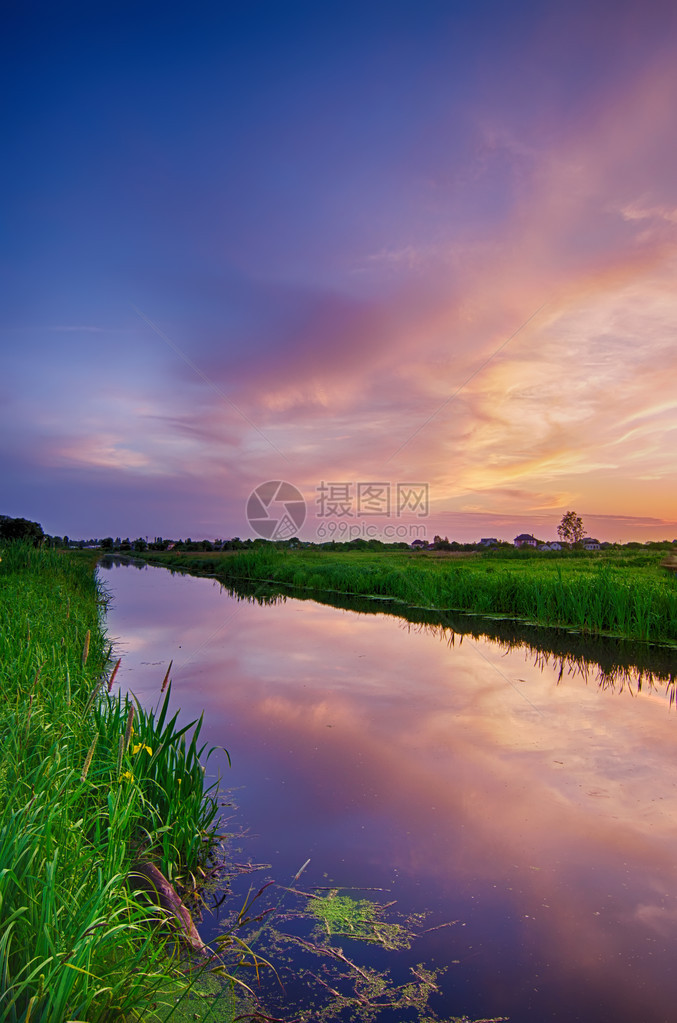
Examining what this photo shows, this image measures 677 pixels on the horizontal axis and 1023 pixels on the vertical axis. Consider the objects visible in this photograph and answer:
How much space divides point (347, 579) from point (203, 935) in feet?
63.8

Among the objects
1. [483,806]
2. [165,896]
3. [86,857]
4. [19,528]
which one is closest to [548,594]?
[483,806]

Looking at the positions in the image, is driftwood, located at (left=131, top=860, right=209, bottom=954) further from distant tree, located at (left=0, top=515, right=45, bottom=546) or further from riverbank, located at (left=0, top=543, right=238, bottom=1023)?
distant tree, located at (left=0, top=515, right=45, bottom=546)

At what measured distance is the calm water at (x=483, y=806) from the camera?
8.80ft

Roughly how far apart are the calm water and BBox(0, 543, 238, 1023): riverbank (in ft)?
2.60

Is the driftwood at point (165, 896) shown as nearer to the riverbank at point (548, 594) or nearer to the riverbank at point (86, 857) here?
the riverbank at point (86, 857)

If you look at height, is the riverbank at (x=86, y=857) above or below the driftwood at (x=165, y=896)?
above

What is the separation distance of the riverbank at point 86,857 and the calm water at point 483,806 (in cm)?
79

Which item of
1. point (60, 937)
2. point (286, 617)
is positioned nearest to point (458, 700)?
point (60, 937)

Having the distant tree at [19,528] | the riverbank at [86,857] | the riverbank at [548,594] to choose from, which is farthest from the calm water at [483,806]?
the distant tree at [19,528]

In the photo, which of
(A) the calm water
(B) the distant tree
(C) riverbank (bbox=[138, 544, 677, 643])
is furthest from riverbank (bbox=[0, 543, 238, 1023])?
(B) the distant tree

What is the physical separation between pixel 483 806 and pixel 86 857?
9.78 ft

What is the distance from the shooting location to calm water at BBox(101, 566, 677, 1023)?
2.68 meters

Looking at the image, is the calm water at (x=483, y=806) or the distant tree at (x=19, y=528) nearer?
the calm water at (x=483, y=806)

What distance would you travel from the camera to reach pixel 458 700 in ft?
23.9
